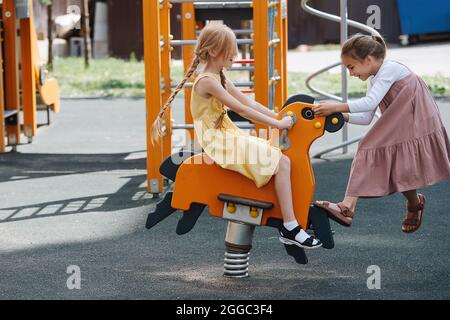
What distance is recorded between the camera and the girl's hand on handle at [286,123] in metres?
4.69

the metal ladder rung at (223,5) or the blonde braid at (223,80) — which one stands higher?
the metal ladder rung at (223,5)

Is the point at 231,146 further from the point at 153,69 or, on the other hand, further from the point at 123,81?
the point at 123,81

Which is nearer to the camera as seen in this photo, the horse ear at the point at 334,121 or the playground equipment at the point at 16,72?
the horse ear at the point at 334,121

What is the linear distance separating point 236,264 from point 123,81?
38.9 ft

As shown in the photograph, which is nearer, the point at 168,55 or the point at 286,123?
the point at 286,123

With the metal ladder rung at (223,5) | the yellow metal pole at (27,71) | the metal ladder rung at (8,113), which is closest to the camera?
the metal ladder rung at (223,5)

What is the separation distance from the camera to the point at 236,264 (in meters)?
4.88

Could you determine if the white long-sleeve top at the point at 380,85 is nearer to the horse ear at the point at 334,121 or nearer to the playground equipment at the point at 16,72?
the horse ear at the point at 334,121

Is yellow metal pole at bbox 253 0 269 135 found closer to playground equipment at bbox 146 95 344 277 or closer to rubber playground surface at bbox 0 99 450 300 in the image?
rubber playground surface at bbox 0 99 450 300

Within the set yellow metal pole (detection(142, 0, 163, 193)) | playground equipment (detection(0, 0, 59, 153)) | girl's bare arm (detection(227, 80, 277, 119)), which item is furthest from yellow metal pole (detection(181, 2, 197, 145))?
girl's bare arm (detection(227, 80, 277, 119))

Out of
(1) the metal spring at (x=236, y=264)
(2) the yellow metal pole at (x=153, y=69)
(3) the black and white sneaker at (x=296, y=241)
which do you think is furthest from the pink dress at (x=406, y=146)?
(2) the yellow metal pole at (x=153, y=69)

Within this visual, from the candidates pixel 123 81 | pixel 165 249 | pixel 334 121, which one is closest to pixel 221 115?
pixel 334 121

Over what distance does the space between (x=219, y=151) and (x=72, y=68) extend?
545 inches

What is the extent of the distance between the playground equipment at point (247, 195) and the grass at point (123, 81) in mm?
9425
